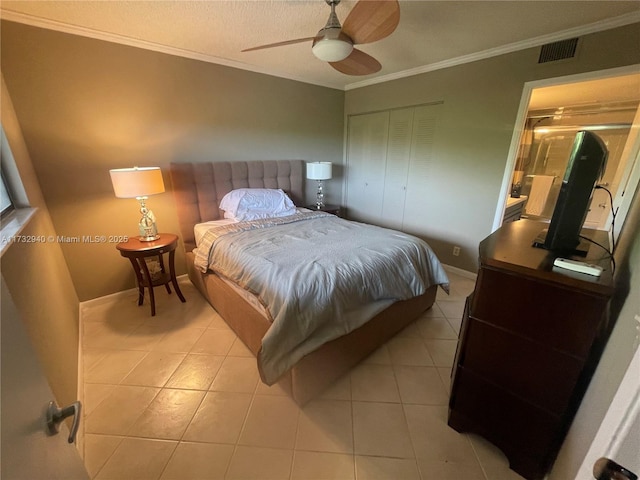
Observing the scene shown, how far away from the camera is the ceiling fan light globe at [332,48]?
164 cm

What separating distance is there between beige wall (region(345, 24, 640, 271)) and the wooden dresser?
1768 millimetres

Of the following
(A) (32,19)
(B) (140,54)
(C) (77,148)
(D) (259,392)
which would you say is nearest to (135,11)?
(B) (140,54)

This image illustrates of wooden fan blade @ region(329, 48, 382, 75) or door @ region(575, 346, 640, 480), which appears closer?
door @ region(575, 346, 640, 480)

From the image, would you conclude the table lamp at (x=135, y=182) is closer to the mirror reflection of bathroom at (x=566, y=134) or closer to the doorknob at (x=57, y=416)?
the doorknob at (x=57, y=416)

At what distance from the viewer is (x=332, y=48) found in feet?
5.49

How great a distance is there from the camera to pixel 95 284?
2.57m

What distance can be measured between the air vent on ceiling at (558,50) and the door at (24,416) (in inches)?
144

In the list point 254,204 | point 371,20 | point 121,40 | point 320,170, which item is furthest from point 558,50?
point 121,40

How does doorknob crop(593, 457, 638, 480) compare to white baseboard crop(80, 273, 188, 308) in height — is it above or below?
above

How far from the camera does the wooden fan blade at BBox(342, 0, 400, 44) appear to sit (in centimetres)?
137

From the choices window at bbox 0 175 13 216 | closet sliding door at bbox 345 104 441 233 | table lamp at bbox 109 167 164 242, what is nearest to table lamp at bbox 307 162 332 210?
closet sliding door at bbox 345 104 441 233

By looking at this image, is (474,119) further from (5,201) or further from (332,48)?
(5,201)

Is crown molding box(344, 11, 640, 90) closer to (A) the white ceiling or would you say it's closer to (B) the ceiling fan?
(A) the white ceiling

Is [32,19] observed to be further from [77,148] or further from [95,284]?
[95,284]
